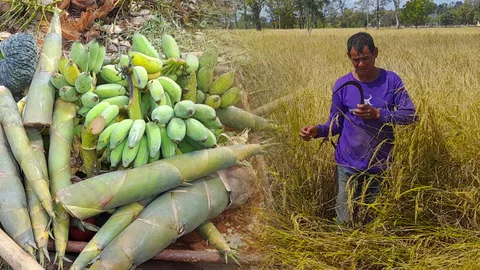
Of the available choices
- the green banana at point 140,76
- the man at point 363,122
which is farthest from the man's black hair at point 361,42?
the green banana at point 140,76

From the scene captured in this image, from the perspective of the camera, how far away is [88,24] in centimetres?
455

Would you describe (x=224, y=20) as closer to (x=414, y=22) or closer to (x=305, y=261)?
(x=305, y=261)

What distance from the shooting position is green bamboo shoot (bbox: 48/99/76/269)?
5.97 ft

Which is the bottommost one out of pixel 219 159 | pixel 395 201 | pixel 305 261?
pixel 305 261

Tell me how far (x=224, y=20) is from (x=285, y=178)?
234 centimetres

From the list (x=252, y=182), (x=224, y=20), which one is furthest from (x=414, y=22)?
(x=252, y=182)

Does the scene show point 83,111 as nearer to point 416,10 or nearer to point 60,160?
point 60,160

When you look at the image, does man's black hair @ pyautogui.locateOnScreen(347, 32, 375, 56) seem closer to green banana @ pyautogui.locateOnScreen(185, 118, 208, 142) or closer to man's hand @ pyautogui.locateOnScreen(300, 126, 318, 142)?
man's hand @ pyautogui.locateOnScreen(300, 126, 318, 142)

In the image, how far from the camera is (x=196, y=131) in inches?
73.2

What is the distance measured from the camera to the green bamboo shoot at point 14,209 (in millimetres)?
1791

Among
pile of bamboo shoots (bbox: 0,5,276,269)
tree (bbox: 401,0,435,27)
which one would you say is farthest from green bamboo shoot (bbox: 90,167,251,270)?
tree (bbox: 401,0,435,27)

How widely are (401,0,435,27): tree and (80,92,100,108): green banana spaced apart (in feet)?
111

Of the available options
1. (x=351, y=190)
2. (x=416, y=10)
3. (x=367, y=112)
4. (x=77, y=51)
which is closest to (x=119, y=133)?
(x=77, y=51)

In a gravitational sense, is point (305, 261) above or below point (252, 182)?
below
